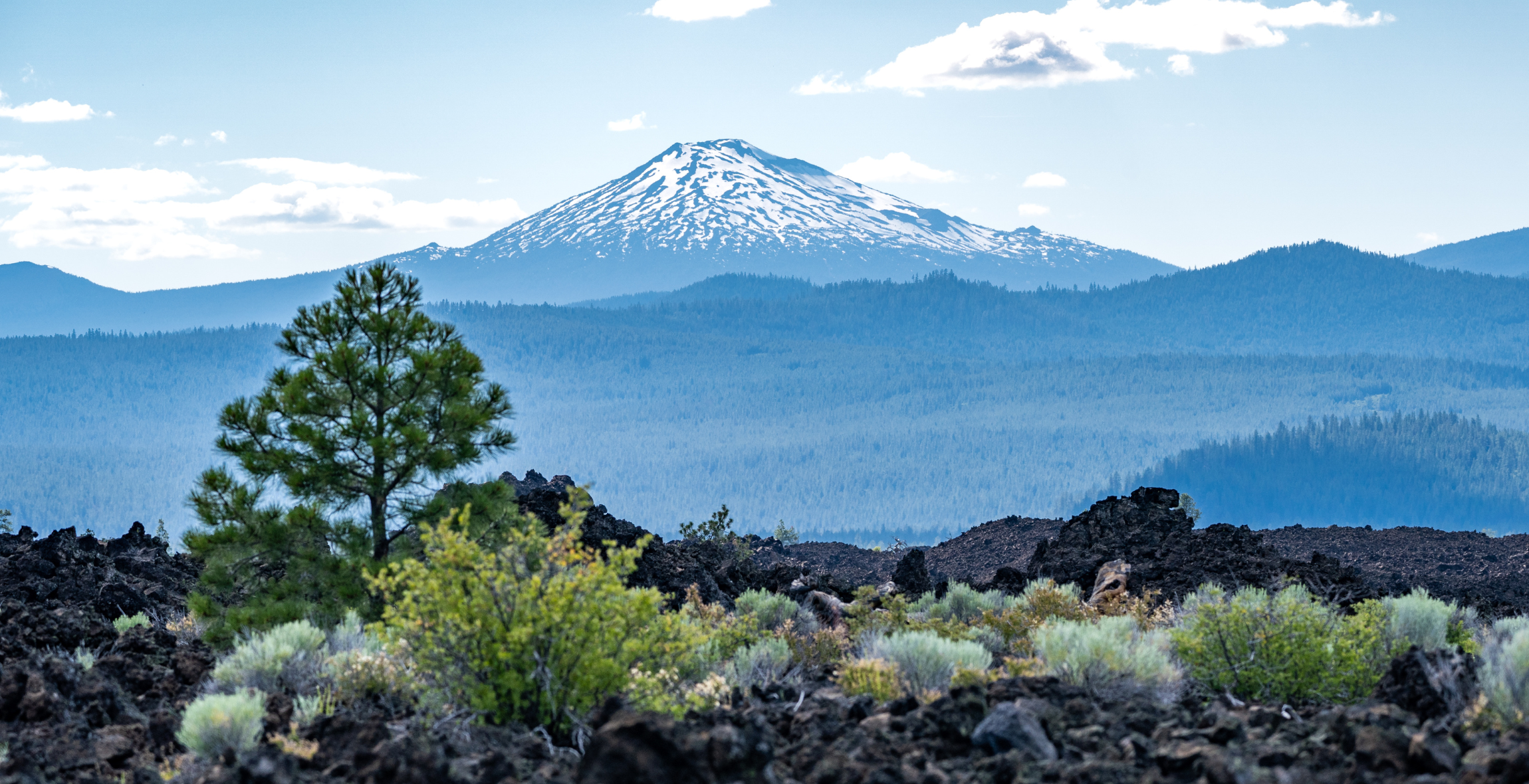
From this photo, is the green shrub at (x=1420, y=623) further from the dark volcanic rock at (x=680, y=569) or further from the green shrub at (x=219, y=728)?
the green shrub at (x=219, y=728)

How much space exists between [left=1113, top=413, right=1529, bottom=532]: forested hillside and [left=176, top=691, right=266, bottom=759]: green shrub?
443 feet

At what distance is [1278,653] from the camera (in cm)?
1009

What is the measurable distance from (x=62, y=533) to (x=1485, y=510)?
137m

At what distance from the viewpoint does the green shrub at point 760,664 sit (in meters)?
10.7

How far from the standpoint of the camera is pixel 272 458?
12.4 m

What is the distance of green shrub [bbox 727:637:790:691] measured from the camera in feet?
35.1

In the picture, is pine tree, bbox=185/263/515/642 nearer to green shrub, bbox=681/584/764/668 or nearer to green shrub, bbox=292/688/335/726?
green shrub, bbox=681/584/764/668

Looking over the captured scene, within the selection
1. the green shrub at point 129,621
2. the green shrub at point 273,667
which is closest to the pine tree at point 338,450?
the green shrub at point 273,667

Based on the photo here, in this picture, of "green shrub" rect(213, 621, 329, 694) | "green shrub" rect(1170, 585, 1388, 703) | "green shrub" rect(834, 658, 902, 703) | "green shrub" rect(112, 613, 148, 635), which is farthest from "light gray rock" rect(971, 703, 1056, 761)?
"green shrub" rect(112, 613, 148, 635)

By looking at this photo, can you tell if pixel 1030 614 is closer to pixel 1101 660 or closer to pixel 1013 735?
pixel 1101 660

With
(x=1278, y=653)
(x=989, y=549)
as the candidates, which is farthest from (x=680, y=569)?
(x=989, y=549)

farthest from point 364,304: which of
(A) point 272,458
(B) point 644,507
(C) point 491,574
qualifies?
(B) point 644,507

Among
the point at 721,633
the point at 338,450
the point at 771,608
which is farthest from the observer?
the point at 771,608

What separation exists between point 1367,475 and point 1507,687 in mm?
142631
